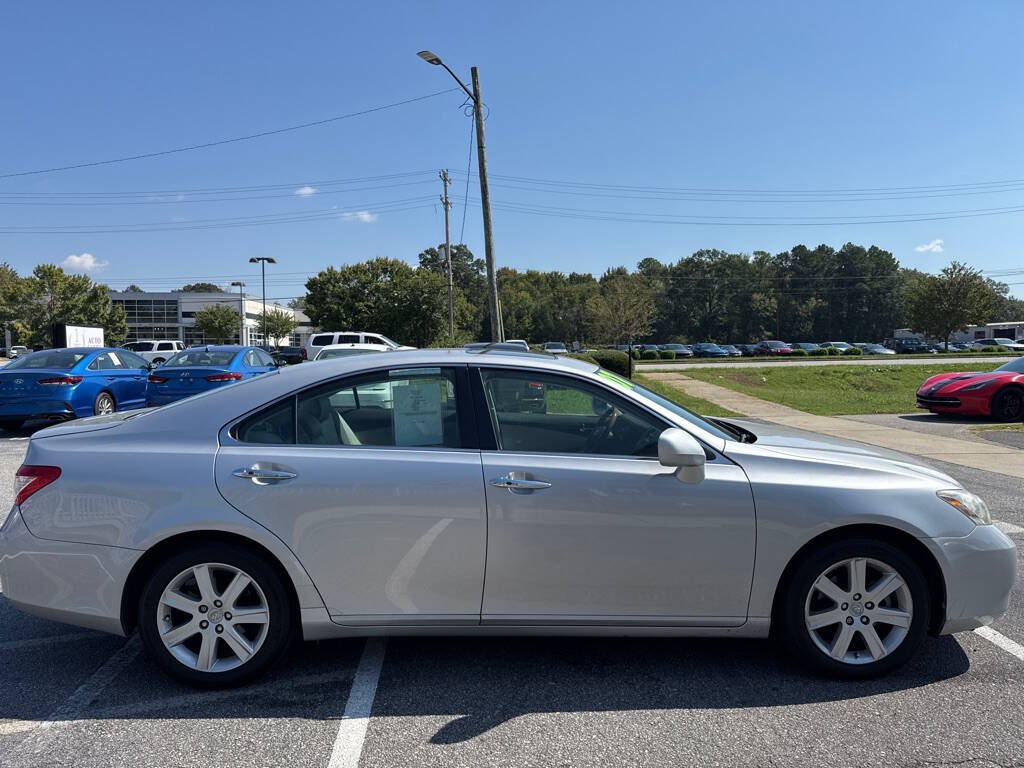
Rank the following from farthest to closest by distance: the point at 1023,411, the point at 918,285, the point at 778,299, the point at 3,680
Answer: the point at 778,299
the point at 918,285
the point at 1023,411
the point at 3,680

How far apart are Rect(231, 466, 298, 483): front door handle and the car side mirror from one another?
163 cm

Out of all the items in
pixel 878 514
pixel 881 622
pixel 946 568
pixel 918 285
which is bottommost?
pixel 881 622

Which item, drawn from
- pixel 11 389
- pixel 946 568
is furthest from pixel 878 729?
pixel 11 389

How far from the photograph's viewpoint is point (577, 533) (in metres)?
3.15

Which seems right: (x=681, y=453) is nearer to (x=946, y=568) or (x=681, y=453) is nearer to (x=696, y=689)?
(x=696, y=689)

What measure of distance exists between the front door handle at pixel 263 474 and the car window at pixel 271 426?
0.18 metres

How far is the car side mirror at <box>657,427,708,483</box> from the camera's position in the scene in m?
3.12

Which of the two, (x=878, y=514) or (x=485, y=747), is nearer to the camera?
(x=485, y=747)

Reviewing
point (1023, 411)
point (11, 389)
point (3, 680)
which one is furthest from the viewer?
point (1023, 411)

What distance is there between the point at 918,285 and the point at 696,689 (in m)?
65.6

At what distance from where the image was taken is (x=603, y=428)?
11.3 feet

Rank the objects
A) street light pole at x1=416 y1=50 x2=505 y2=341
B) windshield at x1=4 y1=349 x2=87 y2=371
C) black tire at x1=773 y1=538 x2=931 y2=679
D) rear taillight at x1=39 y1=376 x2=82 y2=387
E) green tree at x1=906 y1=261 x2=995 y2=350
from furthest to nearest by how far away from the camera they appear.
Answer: green tree at x1=906 y1=261 x2=995 y2=350, street light pole at x1=416 y1=50 x2=505 y2=341, windshield at x1=4 y1=349 x2=87 y2=371, rear taillight at x1=39 y1=376 x2=82 y2=387, black tire at x1=773 y1=538 x2=931 y2=679

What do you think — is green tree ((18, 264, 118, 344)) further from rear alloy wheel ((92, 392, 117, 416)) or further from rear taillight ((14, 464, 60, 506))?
rear taillight ((14, 464, 60, 506))

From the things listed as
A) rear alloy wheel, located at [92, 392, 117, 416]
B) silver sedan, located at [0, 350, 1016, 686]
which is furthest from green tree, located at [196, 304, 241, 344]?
silver sedan, located at [0, 350, 1016, 686]
